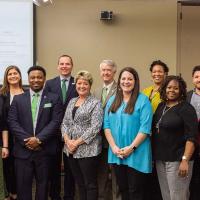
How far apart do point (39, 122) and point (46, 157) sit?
14.2 inches

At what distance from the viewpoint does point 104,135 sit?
3900 mm

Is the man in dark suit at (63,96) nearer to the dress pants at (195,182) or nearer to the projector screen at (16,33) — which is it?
the dress pants at (195,182)

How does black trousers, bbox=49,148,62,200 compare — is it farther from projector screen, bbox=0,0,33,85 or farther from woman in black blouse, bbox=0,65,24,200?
projector screen, bbox=0,0,33,85

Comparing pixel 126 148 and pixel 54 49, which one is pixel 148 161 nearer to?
pixel 126 148

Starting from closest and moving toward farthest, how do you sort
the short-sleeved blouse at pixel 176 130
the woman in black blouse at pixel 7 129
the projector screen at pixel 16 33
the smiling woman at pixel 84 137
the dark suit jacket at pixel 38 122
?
the short-sleeved blouse at pixel 176 130, the smiling woman at pixel 84 137, the dark suit jacket at pixel 38 122, the woman in black blouse at pixel 7 129, the projector screen at pixel 16 33

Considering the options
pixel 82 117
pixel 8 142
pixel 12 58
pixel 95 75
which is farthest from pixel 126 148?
pixel 12 58

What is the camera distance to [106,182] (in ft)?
13.5

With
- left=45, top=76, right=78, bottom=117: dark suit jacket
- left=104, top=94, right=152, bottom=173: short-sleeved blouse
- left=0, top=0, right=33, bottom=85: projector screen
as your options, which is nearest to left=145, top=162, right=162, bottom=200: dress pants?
left=104, top=94, right=152, bottom=173: short-sleeved blouse

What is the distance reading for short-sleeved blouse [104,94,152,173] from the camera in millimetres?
3535

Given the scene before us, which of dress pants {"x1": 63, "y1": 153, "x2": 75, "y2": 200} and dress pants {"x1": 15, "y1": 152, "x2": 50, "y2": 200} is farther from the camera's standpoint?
dress pants {"x1": 63, "y1": 153, "x2": 75, "y2": 200}

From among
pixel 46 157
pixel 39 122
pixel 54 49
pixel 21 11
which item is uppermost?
pixel 21 11

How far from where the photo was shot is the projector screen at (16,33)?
19.5 feet

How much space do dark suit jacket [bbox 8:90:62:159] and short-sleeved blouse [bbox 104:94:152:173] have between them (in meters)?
0.66

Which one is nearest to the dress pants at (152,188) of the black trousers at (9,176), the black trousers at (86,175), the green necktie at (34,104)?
the black trousers at (86,175)
